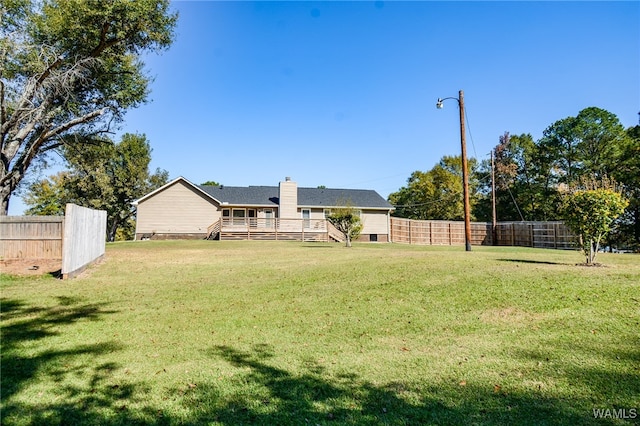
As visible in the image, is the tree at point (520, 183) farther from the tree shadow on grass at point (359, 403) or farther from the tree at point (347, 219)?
the tree shadow on grass at point (359, 403)

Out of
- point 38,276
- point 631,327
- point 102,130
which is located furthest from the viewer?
point 102,130

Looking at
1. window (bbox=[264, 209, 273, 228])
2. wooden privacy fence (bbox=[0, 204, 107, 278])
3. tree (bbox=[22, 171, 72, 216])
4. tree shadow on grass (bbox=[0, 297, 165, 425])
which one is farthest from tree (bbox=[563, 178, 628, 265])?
tree (bbox=[22, 171, 72, 216])

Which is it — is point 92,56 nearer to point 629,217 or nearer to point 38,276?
point 38,276

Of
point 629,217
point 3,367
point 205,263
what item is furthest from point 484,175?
point 3,367

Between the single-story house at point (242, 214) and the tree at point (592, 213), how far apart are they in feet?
65.6

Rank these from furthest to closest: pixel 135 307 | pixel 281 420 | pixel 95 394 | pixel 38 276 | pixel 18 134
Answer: pixel 18 134
pixel 38 276
pixel 135 307
pixel 95 394
pixel 281 420

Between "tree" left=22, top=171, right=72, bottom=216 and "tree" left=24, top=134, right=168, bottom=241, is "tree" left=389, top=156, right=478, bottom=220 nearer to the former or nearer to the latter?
"tree" left=24, top=134, right=168, bottom=241

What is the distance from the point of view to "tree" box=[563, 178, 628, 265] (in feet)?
28.9

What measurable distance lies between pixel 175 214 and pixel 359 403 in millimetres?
29563

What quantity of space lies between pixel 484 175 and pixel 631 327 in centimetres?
4519

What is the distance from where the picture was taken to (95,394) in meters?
3.44

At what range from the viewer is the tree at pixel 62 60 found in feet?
46.7

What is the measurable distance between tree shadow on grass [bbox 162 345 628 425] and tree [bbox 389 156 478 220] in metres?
39.0

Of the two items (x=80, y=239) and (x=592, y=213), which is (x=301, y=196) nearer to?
(x=80, y=239)
